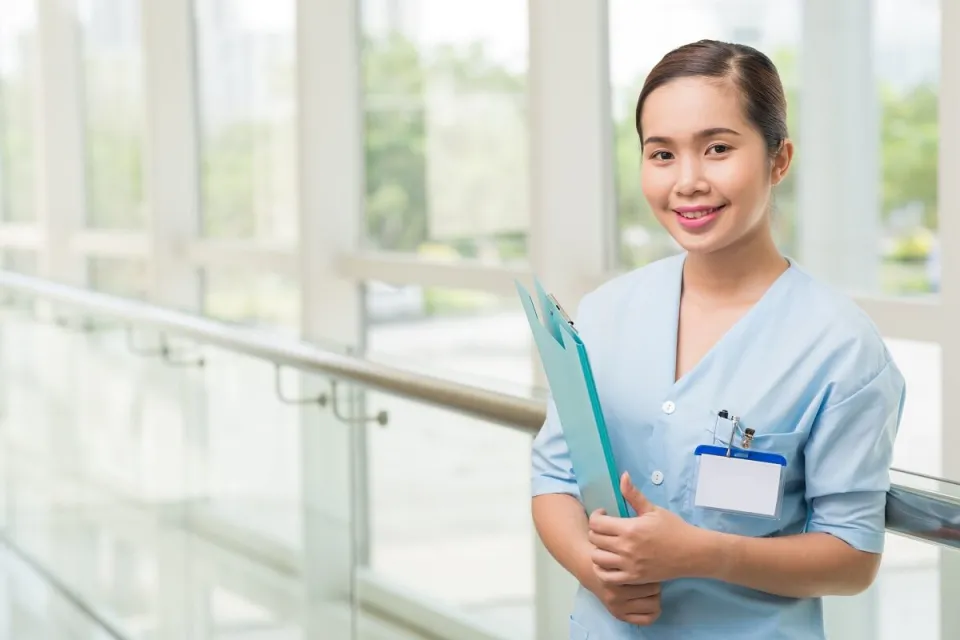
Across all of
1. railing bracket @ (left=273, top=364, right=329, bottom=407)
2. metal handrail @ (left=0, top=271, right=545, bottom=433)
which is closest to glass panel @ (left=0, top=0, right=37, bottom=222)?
metal handrail @ (left=0, top=271, right=545, bottom=433)

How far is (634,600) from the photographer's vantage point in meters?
1.47

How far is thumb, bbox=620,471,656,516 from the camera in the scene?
139 cm

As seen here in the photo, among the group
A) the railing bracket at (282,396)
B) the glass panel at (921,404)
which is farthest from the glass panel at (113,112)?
the glass panel at (921,404)

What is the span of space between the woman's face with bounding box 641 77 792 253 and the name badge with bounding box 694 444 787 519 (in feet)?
0.75

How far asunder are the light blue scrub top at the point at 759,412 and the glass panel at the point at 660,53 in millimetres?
2177

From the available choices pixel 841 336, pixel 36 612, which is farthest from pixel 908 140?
pixel 36 612

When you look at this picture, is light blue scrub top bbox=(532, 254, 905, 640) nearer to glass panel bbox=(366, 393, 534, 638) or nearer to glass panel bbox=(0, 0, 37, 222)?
glass panel bbox=(366, 393, 534, 638)

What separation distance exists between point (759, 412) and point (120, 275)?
7.44 meters

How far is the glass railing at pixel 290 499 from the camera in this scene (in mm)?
2357

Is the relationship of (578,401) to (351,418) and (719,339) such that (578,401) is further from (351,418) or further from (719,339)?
(351,418)

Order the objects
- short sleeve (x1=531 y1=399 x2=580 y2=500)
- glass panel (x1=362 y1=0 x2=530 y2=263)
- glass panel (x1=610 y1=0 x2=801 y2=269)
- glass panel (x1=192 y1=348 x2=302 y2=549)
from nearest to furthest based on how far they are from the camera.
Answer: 1. short sleeve (x1=531 y1=399 x2=580 y2=500)
2. glass panel (x1=192 y1=348 x2=302 y2=549)
3. glass panel (x1=610 y1=0 x2=801 y2=269)
4. glass panel (x1=362 y1=0 x2=530 y2=263)

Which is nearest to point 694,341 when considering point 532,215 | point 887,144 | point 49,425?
point 887,144

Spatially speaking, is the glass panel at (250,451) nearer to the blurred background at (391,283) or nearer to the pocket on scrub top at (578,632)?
the blurred background at (391,283)

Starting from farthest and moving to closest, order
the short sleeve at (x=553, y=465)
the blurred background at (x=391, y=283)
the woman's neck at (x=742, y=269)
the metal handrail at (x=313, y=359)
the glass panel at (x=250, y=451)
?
the glass panel at (x=250, y=451), the blurred background at (x=391, y=283), the metal handrail at (x=313, y=359), the short sleeve at (x=553, y=465), the woman's neck at (x=742, y=269)
